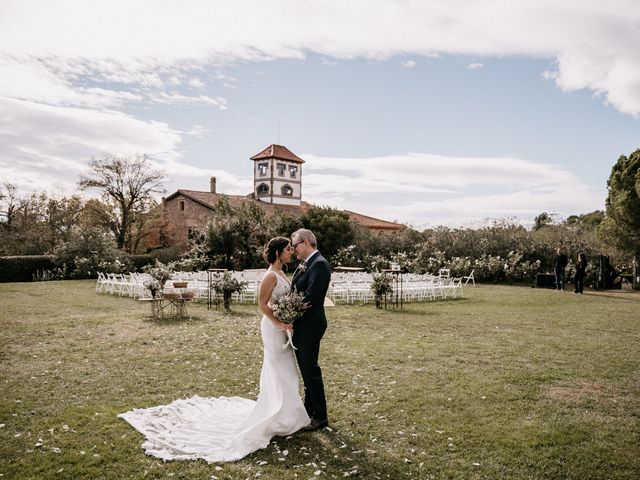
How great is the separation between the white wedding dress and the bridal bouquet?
19cm

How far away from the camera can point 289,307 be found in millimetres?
5070

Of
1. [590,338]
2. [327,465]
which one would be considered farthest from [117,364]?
[590,338]

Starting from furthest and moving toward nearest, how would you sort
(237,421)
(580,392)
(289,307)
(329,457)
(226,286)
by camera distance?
(226,286)
(580,392)
(237,421)
(289,307)
(329,457)

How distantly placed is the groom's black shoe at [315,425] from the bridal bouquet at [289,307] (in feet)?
3.64

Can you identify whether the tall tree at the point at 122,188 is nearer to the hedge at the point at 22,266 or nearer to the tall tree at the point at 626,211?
the hedge at the point at 22,266

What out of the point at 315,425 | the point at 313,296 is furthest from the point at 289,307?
the point at 315,425

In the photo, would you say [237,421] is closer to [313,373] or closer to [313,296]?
[313,373]

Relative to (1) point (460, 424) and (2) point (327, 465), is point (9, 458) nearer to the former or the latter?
(2) point (327, 465)

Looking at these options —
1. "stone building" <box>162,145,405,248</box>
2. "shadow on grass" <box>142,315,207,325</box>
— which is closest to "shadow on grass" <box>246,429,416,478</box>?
"shadow on grass" <box>142,315,207,325</box>

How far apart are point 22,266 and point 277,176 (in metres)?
33.2

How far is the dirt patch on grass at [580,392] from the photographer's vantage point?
248 inches

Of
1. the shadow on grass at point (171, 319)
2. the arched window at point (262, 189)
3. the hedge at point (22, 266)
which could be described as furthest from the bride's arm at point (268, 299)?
the arched window at point (262, 189)

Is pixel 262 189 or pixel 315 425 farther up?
pixel 262 189

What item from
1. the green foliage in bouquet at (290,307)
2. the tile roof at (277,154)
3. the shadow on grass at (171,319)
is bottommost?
the shadow on grass at (171,319)
